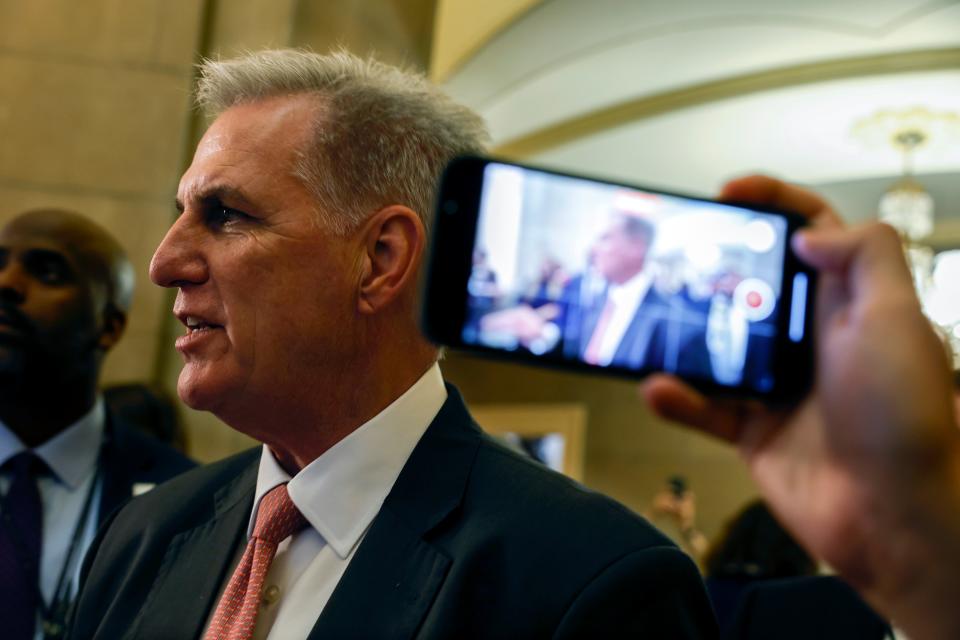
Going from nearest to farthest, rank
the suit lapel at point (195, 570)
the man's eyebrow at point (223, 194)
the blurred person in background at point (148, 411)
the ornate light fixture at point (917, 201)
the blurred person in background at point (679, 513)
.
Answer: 1. the suit lapel at point (195, 570)
2. the man's eyebrow at point (223, 194)
3. the blurred person in background at point (148, 411)
4. the blurred person in background at point (679, 513)
5. the ornate light fixture at point (917, 201)

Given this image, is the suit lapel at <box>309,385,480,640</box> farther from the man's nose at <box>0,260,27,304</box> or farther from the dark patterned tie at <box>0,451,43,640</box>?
the man's nose at <box>0,260,27,304</box>

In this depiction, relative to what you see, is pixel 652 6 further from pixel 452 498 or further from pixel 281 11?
pixel 452 498

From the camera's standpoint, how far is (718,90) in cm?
833

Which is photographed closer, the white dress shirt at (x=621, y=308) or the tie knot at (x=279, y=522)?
the white dress shirt at (x=621, y=308)

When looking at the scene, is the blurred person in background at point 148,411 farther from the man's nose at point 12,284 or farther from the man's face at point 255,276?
the man's face at point 255,276

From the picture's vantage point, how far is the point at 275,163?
1.81 meters

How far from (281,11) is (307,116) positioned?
2727 millimetres

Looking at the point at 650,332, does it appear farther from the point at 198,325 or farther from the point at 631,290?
the point at 198,325

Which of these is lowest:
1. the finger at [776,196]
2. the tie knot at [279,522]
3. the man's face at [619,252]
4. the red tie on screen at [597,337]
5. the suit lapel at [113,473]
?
the suit lapel at [113,473]

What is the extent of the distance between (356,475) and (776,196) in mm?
959

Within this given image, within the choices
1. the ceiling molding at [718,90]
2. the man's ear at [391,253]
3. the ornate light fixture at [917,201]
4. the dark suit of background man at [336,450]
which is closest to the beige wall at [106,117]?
the dark suit of background man at [336,450]

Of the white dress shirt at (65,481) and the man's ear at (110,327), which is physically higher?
the man's ear at (110,327)

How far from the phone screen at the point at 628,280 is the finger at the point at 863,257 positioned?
0.06m

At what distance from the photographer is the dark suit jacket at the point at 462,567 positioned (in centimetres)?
139
